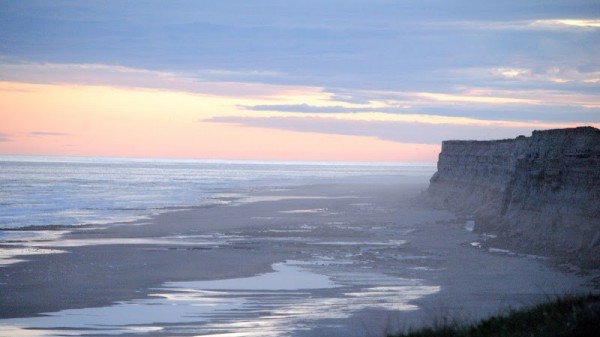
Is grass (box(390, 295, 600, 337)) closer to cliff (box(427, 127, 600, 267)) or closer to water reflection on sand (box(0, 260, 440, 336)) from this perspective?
water reflection on sand (box(0, 260, 440, 336))

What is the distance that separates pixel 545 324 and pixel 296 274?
12248mm

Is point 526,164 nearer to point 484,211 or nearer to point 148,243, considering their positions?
point 484,211

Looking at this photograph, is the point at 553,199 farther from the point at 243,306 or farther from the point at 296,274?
the point at 243,306

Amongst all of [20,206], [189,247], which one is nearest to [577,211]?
[189,247]

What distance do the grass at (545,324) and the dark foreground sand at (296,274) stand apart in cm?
198

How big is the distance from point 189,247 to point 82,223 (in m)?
11.7

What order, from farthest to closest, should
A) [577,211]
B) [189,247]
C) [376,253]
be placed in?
[189,247] → [376,253] → [577,211]

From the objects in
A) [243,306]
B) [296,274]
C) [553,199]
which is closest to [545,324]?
[243,306]

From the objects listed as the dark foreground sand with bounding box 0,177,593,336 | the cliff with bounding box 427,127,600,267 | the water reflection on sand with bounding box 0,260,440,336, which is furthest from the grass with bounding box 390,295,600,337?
the cliff with bounding box 427,127,600,267

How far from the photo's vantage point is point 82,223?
37.8m

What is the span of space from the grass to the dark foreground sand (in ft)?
6.50

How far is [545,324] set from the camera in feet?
31.9

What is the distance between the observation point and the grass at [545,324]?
346 inches

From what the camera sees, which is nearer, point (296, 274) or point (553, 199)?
point (296, 274)
